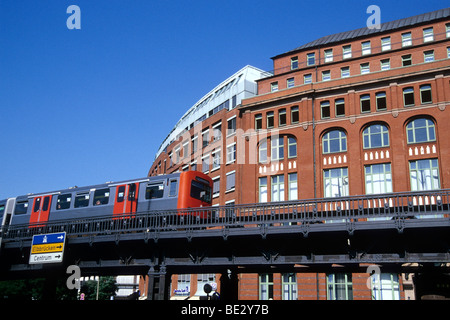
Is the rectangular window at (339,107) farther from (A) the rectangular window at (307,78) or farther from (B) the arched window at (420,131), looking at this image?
(A) the rectangular window at (307,78)

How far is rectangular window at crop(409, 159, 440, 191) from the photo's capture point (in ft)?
120

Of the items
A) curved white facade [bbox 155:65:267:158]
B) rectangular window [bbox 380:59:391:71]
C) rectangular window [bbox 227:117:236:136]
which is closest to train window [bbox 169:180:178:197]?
rectangular window [bbox 227:117:236:136]

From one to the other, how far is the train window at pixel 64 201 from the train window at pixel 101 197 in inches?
103

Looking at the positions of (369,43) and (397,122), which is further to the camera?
(369,43)

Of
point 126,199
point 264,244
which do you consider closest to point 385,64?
point 126,199

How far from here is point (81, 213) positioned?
108ft

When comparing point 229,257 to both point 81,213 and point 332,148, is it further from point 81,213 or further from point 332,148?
point 332,148

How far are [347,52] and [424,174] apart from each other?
1806 cm

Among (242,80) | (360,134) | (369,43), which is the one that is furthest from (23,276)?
(369,43)

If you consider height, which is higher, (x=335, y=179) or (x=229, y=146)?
(x=229, y=146)

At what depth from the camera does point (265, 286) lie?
4153cm

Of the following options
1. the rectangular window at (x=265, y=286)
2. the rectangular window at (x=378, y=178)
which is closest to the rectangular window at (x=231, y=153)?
the rectangular window at (x=265, y=286)

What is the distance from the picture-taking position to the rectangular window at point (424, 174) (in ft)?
120
